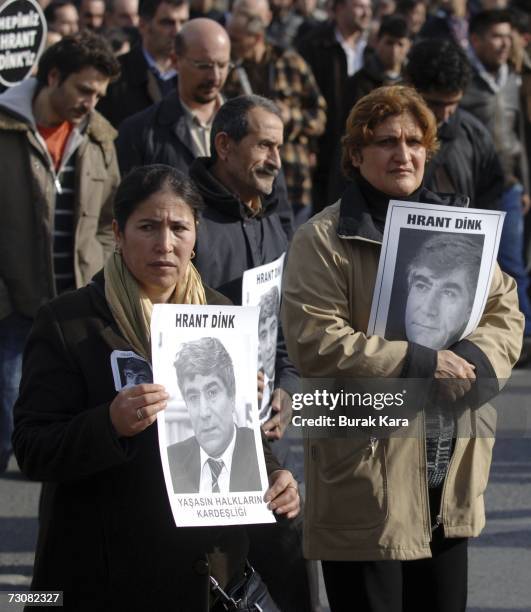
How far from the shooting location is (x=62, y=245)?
19.1ft

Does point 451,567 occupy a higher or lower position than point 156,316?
lower

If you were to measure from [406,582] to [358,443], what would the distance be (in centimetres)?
44

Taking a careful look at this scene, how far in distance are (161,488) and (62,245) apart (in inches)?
117

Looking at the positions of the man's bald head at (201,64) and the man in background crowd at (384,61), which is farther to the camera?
the man in background crowd at (384,61)

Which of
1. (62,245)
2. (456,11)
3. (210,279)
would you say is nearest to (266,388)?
(210,279)

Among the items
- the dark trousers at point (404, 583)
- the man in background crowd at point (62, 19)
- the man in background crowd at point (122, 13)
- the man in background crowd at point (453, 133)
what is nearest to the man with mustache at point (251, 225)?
the dark trousers at point (404, 583)

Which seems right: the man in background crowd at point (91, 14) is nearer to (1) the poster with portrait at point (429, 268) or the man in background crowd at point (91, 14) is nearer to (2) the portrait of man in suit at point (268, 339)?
(2) the portrait of man in suit at point (268, 339)

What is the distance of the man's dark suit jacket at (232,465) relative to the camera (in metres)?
2.86

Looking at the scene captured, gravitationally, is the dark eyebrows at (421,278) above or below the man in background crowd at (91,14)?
below

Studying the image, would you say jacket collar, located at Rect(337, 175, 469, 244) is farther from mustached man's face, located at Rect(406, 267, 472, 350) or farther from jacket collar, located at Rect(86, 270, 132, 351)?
jacket collar, located at Rect(86, 270, 132, 351)

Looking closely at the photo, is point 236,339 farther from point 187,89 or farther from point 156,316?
point 187,89

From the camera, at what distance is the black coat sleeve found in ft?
9.48

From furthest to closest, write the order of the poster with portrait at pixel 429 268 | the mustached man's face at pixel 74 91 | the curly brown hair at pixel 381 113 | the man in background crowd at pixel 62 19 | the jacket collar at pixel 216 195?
the man in background crowd at pixel 62 19 < the mustached man's face at pixel 74 91 < the jacket collar at pixel 216 195 < the curly brown hair at pixel 381 113 < the poster with portrait at pixel 429 268

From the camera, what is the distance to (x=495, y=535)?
5.68 m
